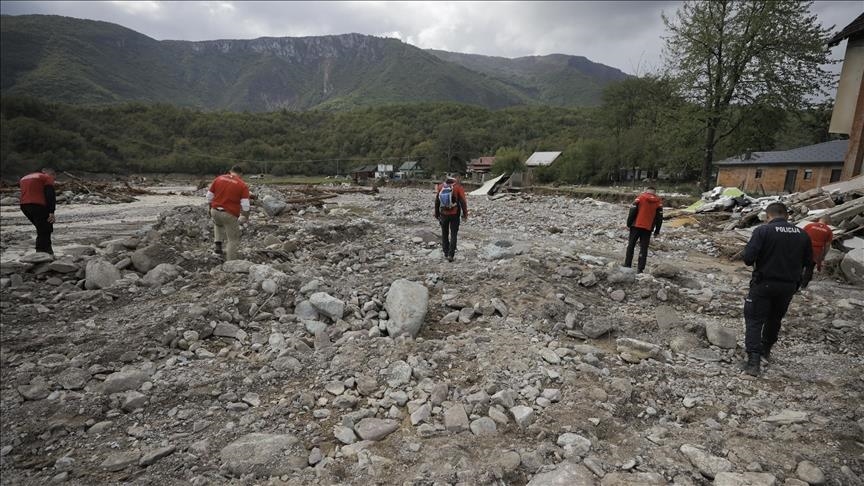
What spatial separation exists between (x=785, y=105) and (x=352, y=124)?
119 m

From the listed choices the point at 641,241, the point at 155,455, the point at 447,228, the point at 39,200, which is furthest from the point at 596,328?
the point at 39,200

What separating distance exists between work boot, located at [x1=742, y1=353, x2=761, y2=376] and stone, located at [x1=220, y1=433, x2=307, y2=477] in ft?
14.6

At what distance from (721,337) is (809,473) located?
2.34m

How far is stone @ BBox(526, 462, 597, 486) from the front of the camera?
2.50 meters

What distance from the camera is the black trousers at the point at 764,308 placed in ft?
13.5

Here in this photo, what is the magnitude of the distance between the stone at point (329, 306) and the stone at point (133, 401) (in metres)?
2.01

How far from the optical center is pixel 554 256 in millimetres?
7801

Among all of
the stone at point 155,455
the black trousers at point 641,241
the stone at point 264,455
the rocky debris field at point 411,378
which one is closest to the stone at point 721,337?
the rocky debris field at point 411,378

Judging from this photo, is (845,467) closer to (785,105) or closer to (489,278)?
(489,278)

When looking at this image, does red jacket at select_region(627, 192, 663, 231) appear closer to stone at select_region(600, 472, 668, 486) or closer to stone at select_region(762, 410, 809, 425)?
stone at select_region(762, 410, 809, 425)

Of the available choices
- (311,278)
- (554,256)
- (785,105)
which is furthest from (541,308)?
(785,105)

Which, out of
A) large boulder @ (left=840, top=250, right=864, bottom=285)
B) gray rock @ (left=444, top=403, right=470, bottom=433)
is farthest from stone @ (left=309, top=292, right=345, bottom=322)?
large boulder @ (left=840, top=250, right=864, bottom=285)

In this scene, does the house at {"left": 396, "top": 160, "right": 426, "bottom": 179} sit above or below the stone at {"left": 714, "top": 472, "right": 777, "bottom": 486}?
above

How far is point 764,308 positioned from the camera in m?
4.21
